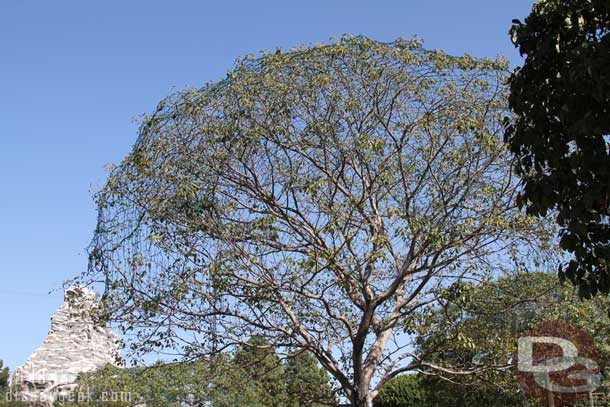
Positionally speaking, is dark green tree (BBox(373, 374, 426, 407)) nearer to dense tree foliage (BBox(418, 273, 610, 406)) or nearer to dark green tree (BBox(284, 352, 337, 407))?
dark green tree (BBox(284, 352, 337, 407))

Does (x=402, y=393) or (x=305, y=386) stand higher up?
(x=402, y=393)

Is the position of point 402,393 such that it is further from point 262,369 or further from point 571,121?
point 571,121

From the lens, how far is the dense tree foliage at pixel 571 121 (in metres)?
4.16

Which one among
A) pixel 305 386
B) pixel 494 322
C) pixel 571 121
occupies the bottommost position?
pixel 305 386

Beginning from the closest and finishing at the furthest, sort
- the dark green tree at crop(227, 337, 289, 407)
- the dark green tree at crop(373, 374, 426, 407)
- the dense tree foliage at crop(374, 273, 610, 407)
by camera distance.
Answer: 1. the dense tree foliage at crop(374, 273, 610, 407)
2. the dark green tree at crop(227, 337, 289, 407)
3. the dark green tree at crop(373, 374, 426, 407)

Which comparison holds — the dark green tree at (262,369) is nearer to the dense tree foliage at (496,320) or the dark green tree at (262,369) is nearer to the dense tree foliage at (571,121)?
the dense tree foliage at (496,320)

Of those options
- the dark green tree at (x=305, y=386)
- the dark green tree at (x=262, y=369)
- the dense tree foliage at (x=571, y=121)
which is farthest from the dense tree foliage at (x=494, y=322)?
the dense tree foliage at (x=571, y=121)

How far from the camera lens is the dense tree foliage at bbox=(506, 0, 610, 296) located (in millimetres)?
4160

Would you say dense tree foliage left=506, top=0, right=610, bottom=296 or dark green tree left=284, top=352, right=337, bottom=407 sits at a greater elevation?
dense tree foliage left=506, top=0, right=610, bottom=296

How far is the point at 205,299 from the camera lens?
8992 mm

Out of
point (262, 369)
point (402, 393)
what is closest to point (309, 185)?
point (262, 369)

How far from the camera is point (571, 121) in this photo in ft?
14.2

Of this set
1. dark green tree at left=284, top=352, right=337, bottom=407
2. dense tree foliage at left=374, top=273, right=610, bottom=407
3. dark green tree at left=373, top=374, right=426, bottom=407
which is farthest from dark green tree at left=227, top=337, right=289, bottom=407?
dark green tree at left=373, top=374, right=426, bottom=407

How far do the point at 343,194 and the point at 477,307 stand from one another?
2481 millimetres
